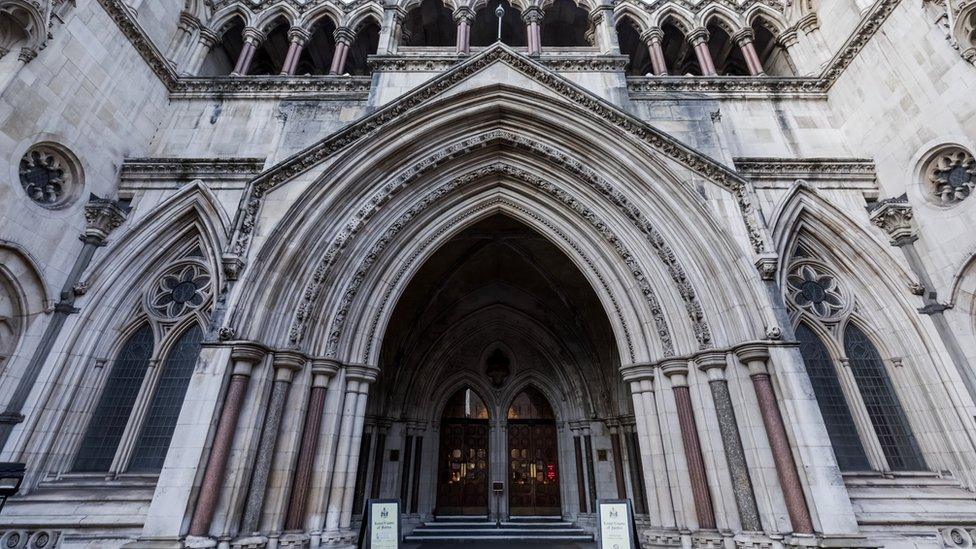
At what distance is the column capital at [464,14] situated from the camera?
454 inches

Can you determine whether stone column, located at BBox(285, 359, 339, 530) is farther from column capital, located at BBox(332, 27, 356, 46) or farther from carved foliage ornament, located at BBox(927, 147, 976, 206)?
carved foliage ornament, located at BBox(927, 147, 976, 206)

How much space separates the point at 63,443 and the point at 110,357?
149cm

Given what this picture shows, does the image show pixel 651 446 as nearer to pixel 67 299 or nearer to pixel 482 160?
pixel 482 160

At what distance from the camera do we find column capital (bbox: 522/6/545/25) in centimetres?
1145

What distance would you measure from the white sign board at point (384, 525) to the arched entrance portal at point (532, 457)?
7.39 meters

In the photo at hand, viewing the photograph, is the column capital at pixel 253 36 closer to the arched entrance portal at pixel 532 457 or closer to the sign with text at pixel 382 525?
the sign with text at pixel 382 525

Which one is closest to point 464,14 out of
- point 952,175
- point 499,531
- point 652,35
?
point 652,35

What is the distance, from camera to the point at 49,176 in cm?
791

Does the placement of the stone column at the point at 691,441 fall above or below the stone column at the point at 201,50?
below

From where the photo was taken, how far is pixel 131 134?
927cm

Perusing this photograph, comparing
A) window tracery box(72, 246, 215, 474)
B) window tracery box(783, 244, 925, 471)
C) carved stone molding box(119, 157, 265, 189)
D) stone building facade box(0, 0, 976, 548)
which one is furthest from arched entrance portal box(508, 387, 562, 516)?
carved stone molding box(119, 157, 265, 189)

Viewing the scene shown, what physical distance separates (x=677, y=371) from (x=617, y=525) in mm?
2852

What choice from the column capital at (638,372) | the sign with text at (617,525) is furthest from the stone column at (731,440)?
the sign with text at (617,525)

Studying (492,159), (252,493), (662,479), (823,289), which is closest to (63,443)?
(252,493)
